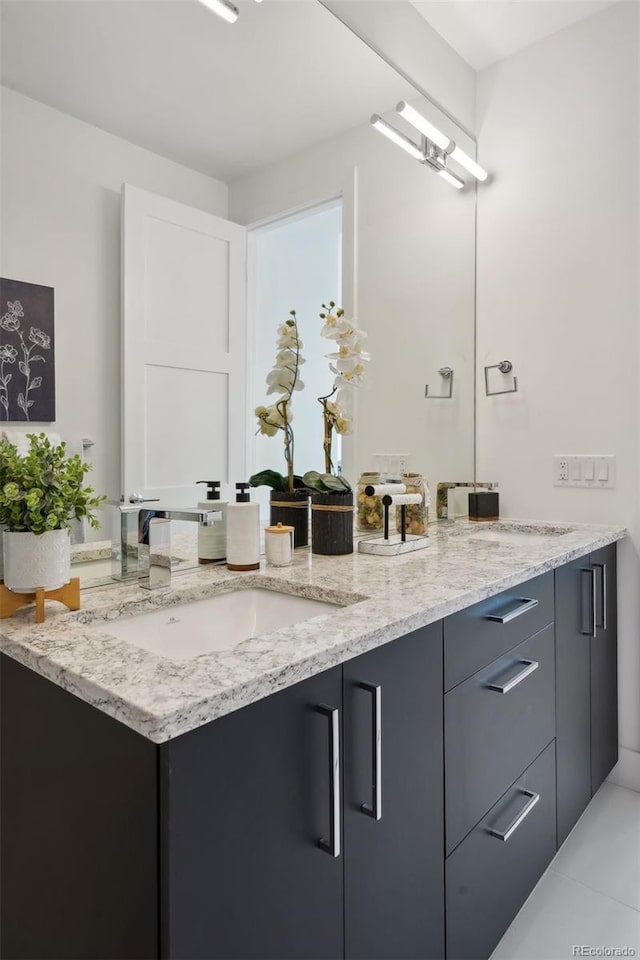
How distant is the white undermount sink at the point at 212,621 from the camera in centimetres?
104

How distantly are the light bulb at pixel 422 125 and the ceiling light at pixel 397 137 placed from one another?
5 cm

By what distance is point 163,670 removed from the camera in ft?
2.39

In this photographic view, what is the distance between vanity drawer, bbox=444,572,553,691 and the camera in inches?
43.5

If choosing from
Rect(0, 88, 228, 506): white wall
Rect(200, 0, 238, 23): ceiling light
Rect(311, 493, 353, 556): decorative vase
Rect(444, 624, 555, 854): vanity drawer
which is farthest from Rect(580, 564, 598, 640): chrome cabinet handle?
Rect(200, 0, 238, 23): ceiling light

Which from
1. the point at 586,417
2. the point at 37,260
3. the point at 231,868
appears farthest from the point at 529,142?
the point at 231,868

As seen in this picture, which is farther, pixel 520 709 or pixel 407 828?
pixel 520 709

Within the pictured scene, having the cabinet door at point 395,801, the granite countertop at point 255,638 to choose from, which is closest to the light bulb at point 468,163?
the granite countertop at point 255,638

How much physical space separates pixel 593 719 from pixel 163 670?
157 cm

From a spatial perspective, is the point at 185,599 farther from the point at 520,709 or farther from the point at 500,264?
the point at 500,264

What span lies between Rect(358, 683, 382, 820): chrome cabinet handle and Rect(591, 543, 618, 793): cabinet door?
117cm

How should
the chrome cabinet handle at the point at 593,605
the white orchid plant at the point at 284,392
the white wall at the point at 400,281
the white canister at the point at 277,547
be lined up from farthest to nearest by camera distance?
the chrome cabinet handle at the point at 593,605 < the white wall at the point at 400,281 < the white orchid plant at the point at 284,392 < the white canister at the point at 277,547

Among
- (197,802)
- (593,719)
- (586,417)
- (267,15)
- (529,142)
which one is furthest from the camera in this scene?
(529,142)

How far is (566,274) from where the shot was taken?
7.04 ft

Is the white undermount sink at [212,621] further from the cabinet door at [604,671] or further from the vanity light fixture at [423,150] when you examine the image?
the vanity light fixture at [423,150]
